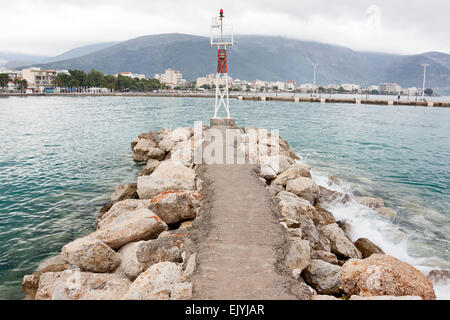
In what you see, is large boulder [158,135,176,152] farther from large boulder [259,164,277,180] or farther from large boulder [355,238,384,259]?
large boulder [355,238,384,259]

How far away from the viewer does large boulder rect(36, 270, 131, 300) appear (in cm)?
474

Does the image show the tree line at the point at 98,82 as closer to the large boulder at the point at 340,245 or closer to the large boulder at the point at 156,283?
the large boulder at the point at 340,245

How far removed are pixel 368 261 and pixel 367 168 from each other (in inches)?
551

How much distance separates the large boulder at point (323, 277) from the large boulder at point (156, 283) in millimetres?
2396

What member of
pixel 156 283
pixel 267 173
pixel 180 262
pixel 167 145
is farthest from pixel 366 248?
pixel 167 145

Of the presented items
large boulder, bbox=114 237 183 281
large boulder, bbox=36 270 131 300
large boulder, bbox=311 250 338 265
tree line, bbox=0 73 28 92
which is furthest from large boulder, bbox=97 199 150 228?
tree line, bbox=0 73 28 92

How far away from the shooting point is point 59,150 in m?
20.8

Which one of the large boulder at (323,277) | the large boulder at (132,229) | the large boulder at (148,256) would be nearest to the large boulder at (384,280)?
the large boulder at (323,277)

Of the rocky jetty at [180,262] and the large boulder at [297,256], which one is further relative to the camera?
the large boulder at [297,256]

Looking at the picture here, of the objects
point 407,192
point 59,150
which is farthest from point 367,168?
point 59,150

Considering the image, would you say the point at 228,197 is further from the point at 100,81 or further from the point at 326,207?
the point at 100,81

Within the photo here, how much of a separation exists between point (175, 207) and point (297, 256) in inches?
133

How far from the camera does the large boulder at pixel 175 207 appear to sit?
7.54 m

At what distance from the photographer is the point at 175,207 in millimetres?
7543
